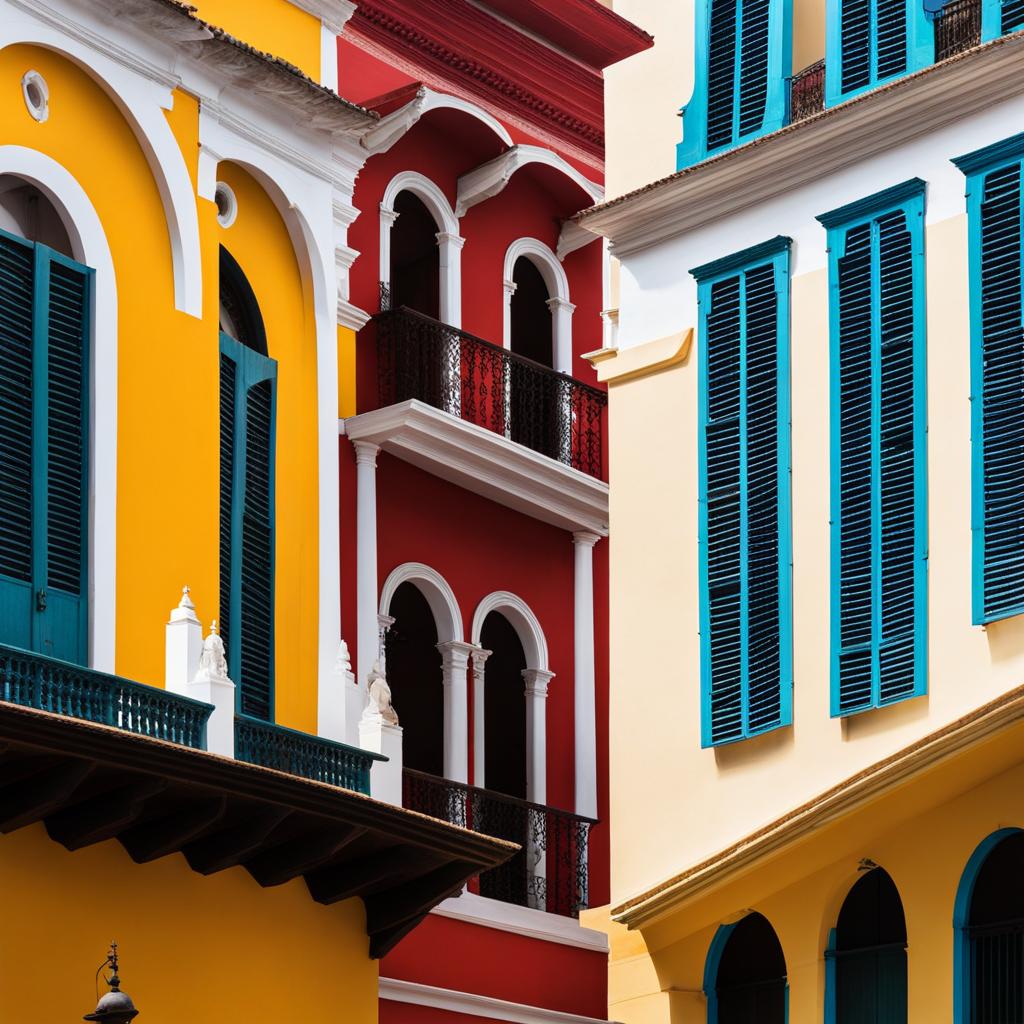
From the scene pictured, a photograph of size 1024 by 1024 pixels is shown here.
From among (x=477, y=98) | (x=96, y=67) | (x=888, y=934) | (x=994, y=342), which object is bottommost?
(x=888, y=934)

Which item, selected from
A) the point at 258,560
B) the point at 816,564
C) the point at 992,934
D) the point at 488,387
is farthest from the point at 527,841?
the point at 992,934

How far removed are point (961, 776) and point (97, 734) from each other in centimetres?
509

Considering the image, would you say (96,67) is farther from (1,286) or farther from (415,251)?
(415,251)

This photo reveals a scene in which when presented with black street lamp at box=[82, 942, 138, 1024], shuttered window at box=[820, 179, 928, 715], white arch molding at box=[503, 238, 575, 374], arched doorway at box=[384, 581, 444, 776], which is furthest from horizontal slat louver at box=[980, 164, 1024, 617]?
white arch molding at box=[503, 238, 575, 374]

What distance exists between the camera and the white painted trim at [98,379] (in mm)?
18203

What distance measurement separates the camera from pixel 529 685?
941 inches

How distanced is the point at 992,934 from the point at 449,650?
247 inches

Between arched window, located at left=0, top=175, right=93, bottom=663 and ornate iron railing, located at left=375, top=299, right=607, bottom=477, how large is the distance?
4.63 m

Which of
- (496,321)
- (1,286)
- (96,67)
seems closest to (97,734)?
(1,286)

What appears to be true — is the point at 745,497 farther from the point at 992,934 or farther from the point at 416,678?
the point at 416,678

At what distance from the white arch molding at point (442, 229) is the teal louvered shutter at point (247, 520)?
3483mm

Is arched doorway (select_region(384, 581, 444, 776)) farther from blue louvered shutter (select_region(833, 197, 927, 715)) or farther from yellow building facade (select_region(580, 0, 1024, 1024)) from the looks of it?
blue louvered shutter (select_region(833, 197, 927, 715))

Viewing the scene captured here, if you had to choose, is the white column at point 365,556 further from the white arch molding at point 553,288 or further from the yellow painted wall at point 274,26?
the yellow painted wall at point 274,26

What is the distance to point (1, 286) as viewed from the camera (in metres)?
18.1
